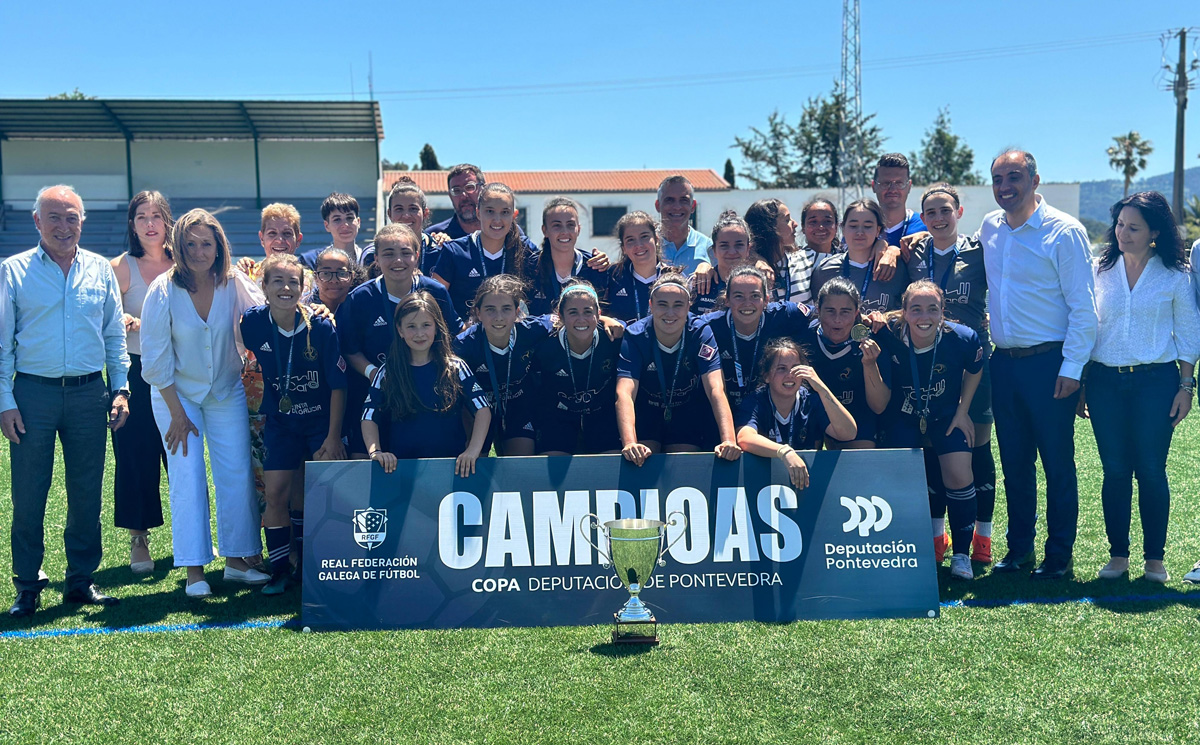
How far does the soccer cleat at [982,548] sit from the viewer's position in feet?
17.1

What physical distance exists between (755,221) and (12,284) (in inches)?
158

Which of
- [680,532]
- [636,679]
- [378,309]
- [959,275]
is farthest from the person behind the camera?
[959,275]

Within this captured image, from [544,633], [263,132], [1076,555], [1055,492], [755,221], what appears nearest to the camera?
[544,633]

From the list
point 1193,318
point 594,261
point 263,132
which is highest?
point 263,132

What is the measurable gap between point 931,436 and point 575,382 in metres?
1.92

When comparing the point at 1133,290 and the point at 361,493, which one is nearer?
the point at 361,493

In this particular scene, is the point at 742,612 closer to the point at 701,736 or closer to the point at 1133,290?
the point at 701,736

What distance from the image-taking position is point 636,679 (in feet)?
11.9

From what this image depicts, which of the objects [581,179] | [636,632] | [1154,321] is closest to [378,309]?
[636,632]

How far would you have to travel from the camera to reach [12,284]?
4566 millimetres

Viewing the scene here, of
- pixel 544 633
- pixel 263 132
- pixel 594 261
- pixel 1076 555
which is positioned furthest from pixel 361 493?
pixel 263 132

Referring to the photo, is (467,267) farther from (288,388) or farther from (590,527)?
(590,527)

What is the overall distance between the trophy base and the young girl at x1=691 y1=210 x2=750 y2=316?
1905mm

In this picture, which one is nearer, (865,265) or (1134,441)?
(1134,441)
